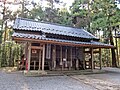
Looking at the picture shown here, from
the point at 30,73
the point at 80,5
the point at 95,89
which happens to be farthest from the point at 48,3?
the point at 95,89

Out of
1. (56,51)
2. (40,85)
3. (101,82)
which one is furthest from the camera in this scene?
(56,51)

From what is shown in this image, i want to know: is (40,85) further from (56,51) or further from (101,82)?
(56,51)

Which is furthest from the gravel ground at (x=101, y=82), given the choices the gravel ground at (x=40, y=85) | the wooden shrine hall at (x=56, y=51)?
the wooden shrine hall at (x=56, y=51)

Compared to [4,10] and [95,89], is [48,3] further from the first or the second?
[95,89]

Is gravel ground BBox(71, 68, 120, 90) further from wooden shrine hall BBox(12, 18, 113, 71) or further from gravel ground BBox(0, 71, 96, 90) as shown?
wooden shrine hall BBox(12, 18, 113, 71)

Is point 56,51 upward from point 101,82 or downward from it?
upward

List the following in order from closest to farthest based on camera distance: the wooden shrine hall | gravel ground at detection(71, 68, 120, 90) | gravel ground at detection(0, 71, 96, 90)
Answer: gravel ground at detection(0, 71, 96, 90) → gravel ground at detection(71, 68, 120, 90) → the wooden shrine hall

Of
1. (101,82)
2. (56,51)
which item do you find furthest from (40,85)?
(56,51)

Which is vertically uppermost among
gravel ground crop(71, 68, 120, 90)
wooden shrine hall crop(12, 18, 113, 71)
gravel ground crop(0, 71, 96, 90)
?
wooden shrine hall crop(12, 18, 113, 71)

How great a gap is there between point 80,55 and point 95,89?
19.7 feet

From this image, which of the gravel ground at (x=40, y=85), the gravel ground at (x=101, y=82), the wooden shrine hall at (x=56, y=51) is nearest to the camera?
the gravel ground at (x=40, y=85)

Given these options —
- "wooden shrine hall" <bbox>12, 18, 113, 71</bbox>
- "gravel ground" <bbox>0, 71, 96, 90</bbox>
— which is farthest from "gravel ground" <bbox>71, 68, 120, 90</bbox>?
"wooden shrine hall" <bbox>12, 18, 113, 71</bbox>

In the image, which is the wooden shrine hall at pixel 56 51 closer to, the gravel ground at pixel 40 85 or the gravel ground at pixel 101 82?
the gravel ground at pixel 101 82

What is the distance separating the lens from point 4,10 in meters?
18.0
